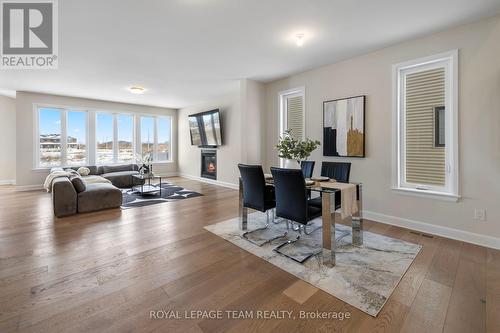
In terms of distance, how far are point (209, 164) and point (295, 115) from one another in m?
3.69

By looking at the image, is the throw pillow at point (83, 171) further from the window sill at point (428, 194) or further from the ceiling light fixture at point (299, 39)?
the window sill at point (428, 194)

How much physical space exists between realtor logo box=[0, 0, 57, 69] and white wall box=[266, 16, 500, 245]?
13.4 feet

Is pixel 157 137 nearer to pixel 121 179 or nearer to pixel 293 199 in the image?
pixel 121 179

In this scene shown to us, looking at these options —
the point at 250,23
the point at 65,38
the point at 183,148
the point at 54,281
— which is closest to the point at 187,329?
the point at 54,281

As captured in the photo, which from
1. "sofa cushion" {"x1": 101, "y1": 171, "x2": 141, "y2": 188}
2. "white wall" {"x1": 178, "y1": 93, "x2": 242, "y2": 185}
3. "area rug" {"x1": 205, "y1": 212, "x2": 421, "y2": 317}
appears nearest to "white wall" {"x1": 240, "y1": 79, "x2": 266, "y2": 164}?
"white wall" {"x1": 178, "y1": 93, "x2": 242, "y2": 185}

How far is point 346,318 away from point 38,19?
4.43 metres

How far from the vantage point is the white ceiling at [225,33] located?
2.54 m

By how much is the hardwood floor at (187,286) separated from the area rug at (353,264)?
88 millimetres

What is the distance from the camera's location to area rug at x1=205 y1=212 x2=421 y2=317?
1.89 meters

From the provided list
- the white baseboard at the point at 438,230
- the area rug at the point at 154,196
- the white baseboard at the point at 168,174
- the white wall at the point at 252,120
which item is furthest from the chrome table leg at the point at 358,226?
the white baseboard at the point at 168,174

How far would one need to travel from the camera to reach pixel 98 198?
4254 mm

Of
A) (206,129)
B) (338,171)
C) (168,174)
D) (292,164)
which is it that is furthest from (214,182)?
(292,164)

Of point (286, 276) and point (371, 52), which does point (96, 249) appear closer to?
point (286, 276)

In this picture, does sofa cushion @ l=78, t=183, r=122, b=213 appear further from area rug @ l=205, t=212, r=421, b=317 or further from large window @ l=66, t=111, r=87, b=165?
large window @ l=66, t=111, r=87, b=165
